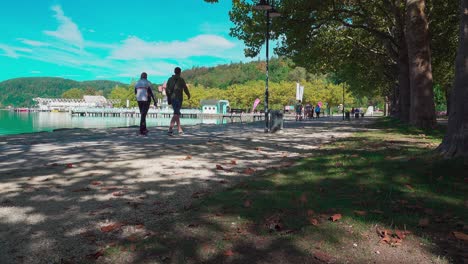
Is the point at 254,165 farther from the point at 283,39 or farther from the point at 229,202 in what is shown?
the point at 283,39

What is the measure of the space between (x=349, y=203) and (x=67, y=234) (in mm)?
2643

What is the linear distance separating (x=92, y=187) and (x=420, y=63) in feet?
44.7

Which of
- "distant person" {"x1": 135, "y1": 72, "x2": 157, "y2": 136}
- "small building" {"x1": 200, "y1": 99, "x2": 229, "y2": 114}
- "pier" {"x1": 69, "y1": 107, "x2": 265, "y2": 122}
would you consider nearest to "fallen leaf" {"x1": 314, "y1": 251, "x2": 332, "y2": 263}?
"distant person" {"x1": 135, "y1": 72, "x2": 157, "y2": 136}

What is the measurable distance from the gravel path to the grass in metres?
0.54

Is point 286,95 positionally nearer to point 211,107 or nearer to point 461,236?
point 211,107

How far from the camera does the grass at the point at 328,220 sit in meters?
2.58

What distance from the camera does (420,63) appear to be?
14.3 m

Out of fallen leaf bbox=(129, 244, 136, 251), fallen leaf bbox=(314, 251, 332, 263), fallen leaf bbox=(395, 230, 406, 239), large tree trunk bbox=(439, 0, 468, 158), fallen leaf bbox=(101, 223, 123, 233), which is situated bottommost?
fallen leaf bbox=(101, 223, 123, 233)

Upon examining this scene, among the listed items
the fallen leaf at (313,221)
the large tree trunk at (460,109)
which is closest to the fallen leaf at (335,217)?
the fallen leaf at (313,221)

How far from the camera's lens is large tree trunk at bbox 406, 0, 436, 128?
45.8ft

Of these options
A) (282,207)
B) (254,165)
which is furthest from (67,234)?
(254,165)

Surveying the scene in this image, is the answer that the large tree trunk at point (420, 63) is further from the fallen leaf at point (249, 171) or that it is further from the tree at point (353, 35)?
the fallen leaf at point (249, 171)

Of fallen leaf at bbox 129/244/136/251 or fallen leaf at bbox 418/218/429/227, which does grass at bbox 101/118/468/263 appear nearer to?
fallen leaf at bbox 418/218/429/227

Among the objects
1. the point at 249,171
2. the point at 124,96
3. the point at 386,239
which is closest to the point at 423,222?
the point at 386,239
